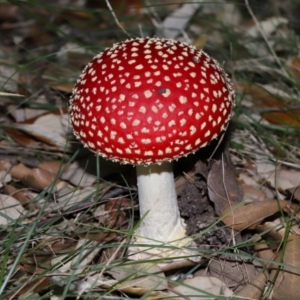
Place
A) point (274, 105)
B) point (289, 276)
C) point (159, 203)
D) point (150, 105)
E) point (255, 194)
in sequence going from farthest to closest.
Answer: point (274, 105) < point (255, 194) < point (159, 203) < point (289, 276) < point (150, 105)

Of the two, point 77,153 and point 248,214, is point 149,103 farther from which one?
point 77,153

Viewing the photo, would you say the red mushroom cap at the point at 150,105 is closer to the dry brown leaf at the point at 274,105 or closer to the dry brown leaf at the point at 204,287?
the dry brown leaf at the point at 204,287

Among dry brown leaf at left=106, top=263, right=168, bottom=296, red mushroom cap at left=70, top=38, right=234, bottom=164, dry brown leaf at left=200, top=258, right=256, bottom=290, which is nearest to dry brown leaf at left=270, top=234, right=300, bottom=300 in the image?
dry brown leaf at left=200, top=258, right=256, bottom=290

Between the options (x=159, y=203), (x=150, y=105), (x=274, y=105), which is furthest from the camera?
(x=274, y=105)

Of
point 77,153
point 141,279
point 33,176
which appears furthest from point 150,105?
point 33,176

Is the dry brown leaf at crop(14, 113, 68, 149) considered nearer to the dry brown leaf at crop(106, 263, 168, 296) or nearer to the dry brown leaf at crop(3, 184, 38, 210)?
the dry brown leaf at crop(3, 184, 38, 210)

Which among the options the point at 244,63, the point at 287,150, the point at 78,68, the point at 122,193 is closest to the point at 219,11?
the point at 244,63
